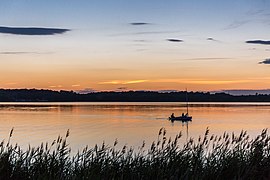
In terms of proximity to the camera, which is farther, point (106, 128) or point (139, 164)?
point (106, 128)

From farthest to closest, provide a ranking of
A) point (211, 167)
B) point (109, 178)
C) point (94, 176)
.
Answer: point (211, 167) → point (109, 178) → point (94, 176)

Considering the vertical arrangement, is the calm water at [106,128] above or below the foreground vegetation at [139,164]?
below

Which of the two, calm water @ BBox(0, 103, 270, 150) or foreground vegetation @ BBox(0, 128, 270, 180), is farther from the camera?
calm water @ BBox(0, 103, 270, 150)

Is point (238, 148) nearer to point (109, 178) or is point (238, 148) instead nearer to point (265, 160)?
point (265, 160)

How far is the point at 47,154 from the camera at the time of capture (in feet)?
29.4

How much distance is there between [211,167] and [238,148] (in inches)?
50.3

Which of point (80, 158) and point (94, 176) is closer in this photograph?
point (94, 176)

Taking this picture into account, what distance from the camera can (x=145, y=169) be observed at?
8703 millimetres

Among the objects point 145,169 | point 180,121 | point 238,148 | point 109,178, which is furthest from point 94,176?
point 180,121

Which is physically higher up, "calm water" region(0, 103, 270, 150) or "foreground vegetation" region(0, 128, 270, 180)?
"foreground vegetation" region(0, 128, 270, 180)

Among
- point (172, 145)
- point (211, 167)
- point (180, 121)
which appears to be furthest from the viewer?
point (180, 121)

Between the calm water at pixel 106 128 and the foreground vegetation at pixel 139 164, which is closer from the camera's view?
the foreground vegetation at pixel 139 164

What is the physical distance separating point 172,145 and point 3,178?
3.33 meters

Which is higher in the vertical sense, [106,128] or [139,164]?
[139,164]
